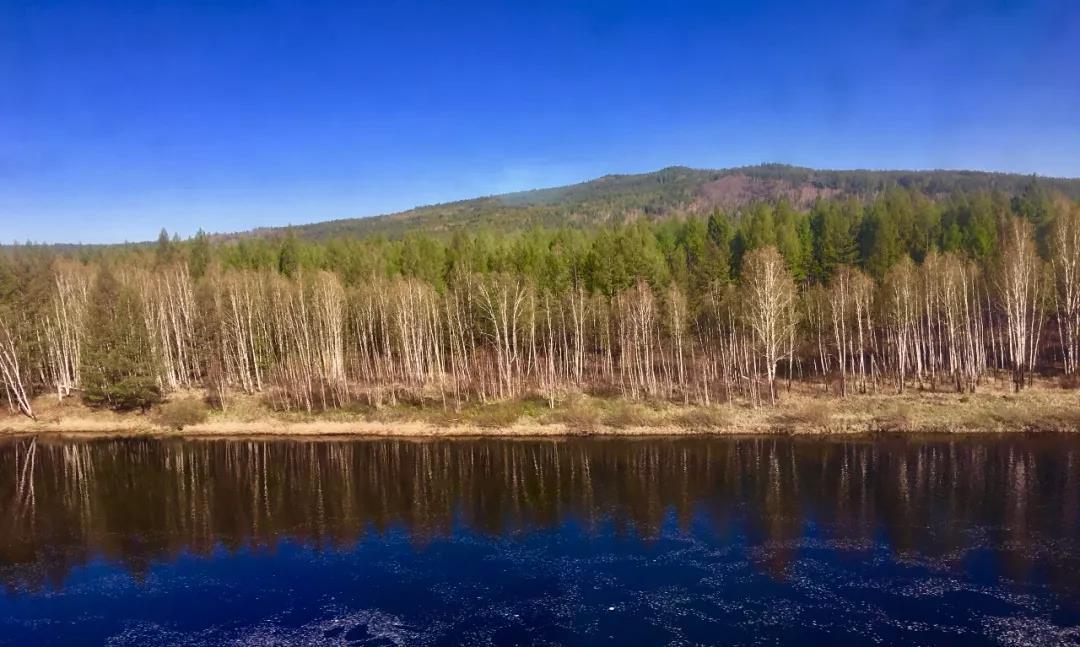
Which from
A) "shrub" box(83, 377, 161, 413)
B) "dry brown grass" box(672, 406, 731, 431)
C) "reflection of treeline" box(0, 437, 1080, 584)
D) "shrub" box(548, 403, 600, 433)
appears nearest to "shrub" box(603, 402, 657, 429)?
"shrub" box(548, 403, 600, 433)

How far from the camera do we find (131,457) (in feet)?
157

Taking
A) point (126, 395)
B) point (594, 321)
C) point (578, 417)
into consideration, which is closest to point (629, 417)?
point (578, 417)

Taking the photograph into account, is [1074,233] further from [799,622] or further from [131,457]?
[131,457]

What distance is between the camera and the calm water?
893 inches

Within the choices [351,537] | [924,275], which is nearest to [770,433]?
[924,275]

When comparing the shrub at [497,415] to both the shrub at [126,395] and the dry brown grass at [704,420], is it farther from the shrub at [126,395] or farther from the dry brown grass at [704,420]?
the shrub at [126,395]

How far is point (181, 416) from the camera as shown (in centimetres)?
5444

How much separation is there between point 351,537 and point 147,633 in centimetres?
1004

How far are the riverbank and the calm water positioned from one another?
2718 millimetres

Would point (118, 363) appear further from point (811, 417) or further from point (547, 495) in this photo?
point (811, 417)

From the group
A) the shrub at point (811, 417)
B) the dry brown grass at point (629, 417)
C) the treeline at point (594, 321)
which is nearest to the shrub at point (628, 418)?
the dry brown grass at point (629, 417)

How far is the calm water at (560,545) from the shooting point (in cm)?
2267

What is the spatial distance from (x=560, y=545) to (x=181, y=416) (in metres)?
39.3

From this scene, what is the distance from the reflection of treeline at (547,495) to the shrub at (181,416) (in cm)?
547
